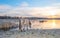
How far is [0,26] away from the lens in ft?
67.0

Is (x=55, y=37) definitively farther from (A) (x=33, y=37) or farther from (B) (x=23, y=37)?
(B) (x=23, y=37)

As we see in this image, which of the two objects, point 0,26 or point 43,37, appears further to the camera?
point 0,26

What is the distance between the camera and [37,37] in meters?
11.7

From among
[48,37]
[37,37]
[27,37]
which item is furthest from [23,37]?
[48,37]

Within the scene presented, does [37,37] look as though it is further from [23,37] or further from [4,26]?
[4,26]

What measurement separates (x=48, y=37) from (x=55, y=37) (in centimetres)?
58

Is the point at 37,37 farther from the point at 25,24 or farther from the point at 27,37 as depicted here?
the point at 25,24

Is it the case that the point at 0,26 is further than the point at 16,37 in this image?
Yes

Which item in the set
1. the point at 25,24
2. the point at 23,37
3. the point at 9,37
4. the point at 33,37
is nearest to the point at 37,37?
the point at 33,37

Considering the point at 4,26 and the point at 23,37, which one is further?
the point at 4,26

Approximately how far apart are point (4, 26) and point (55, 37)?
10.4 m

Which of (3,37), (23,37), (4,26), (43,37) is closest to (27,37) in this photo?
(23,37)

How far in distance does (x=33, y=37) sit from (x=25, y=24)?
9.58 m

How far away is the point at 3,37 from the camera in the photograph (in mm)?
12133
